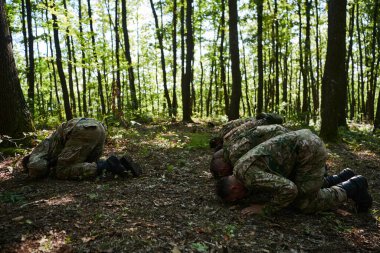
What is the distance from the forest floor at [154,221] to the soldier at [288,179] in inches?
7.8

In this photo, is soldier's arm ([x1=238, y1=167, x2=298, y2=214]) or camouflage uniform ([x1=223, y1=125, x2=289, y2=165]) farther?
camouflage uniform ([x1=223, y1=125, x2=289, y2=165])

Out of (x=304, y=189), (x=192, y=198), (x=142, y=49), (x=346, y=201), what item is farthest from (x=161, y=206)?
(x=142, y=49)

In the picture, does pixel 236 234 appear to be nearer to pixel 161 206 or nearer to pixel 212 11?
pixel 161 206

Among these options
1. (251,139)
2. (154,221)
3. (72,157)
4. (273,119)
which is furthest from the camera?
(273,119)

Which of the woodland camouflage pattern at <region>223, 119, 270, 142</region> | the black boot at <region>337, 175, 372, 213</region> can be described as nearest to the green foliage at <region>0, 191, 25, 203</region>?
the woodland camouflage pattern at <region>223, 119, 270, 142</region>

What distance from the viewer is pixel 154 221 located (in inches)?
155

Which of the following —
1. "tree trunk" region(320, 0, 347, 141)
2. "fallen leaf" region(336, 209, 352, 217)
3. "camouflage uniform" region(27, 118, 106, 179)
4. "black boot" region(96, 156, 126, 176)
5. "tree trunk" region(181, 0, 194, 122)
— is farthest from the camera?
"tree trunk" region(181, 0, 194, 122)

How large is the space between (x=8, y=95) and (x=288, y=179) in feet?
22.4

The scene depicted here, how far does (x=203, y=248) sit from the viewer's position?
329 cm

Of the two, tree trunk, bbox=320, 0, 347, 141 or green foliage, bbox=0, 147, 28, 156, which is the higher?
tree trunk, bbox=320, 0, 347, 141

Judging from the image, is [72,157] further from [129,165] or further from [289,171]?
[289,171]

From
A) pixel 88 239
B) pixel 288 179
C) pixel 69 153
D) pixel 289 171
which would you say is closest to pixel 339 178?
pixel 289 171

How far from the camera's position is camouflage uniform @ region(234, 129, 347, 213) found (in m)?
4.01

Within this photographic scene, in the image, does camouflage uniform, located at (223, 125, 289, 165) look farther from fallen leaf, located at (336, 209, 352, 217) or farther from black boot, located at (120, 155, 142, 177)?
black boot, located at (120, 155, 142, 177)
